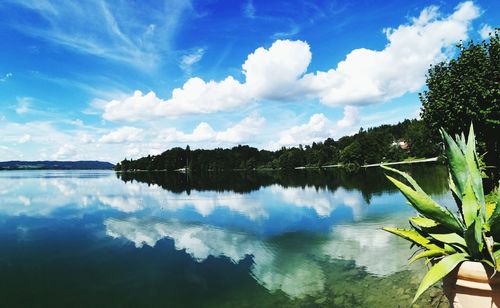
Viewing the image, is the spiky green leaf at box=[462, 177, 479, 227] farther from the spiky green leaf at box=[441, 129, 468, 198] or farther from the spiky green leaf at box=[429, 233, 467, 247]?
the spiky green leaf at box=[441, 129, 468, 198]

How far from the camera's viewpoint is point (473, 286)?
13.3 ft

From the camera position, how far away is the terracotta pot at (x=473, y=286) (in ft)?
12.9

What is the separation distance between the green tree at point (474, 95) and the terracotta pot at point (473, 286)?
66.1ft

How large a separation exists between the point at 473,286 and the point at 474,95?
21.8m

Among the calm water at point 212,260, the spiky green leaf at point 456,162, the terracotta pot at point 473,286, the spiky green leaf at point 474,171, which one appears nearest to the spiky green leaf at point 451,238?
the terracotta pot at point 473,286

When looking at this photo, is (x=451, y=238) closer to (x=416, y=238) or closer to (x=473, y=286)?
(x=416, y=238)

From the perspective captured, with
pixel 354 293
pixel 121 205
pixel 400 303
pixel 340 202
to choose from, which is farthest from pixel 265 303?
pixel 121 205

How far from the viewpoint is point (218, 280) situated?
11047mm

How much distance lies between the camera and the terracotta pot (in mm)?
3934

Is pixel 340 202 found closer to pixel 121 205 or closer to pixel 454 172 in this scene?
pixel 121 205

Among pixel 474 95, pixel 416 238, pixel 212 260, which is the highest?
pixel 474 95

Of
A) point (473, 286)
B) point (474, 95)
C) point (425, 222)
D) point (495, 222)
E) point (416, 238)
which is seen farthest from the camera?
point (474, 95)

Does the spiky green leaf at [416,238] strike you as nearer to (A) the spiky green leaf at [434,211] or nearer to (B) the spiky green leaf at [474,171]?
(A) the spiky green leaf at [434,211]

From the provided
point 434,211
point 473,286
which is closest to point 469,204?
point 434,211
